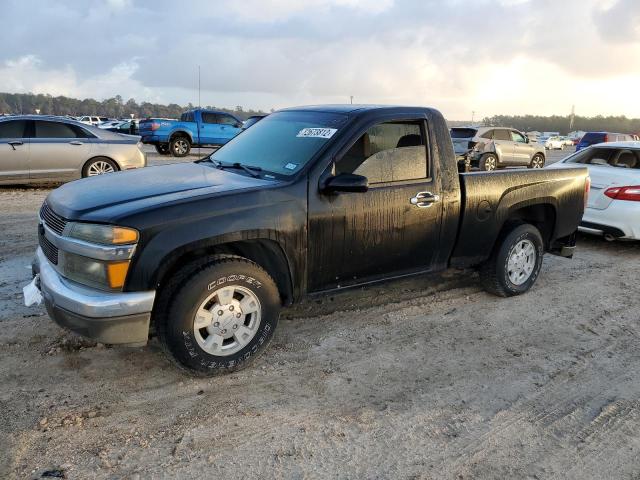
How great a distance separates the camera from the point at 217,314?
3396 mm

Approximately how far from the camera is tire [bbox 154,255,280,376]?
3229 mm

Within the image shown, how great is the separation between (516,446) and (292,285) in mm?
1743

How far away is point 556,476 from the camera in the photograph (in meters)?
2.68

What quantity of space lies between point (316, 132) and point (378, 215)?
0.80 m

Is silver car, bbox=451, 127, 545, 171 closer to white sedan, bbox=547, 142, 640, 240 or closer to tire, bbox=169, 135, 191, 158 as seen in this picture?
white sedan, bbox=547, 142, 640, 240

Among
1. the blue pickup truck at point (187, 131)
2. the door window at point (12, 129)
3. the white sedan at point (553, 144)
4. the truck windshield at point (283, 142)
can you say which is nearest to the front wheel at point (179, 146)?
the blue pickup truck at point (187, 131)

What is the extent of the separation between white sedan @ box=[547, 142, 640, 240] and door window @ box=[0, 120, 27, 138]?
9.31m

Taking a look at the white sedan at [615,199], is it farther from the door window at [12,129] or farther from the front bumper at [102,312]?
the door window at [12,129]

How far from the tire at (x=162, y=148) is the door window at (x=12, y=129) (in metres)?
9.05

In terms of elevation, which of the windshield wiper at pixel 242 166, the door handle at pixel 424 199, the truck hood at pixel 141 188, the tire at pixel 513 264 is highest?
the windshield wiper at pixel 242 166

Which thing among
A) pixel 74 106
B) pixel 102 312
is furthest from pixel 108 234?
pixel 74 106

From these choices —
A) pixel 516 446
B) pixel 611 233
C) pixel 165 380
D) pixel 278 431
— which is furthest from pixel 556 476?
pixel 611 233

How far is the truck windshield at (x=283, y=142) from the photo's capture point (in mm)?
3910

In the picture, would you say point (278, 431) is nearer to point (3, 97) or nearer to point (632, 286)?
point (632, 286)
